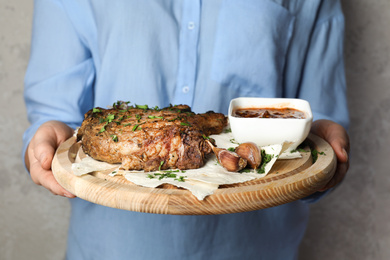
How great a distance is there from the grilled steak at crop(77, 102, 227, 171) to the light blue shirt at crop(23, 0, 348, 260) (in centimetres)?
57

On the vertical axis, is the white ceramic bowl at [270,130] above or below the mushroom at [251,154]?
above

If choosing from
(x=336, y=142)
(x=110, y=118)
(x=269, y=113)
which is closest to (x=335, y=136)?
(x=336, y=142)

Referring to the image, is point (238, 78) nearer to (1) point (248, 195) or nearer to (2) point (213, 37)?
(2) point (213, 37)

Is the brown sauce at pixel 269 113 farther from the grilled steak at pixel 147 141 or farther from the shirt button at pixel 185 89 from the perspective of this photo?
the shirt button at pixel 185 89

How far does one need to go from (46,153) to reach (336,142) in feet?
4.38

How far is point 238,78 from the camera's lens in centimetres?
230

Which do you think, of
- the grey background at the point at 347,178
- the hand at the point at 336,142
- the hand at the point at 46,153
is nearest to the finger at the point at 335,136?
the hand at the point at 336,142

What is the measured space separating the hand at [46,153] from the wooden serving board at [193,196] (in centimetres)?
19

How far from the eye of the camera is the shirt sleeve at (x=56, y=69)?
94.1 inches

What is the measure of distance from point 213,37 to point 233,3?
0.22 metres

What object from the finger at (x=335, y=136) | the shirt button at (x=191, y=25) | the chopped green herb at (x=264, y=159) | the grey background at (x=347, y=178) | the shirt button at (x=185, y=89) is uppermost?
the shirt button at (x=191, y=25)

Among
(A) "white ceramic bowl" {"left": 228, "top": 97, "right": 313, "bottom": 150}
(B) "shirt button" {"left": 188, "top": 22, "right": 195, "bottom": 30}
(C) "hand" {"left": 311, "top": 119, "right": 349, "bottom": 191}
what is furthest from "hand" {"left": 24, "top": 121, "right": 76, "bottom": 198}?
(C) "hand" {"left": 311, "top": 119, "right": 349, "bottom": 191}

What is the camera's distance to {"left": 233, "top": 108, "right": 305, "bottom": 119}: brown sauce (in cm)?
175

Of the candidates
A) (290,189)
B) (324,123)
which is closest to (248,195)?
(290,189)
